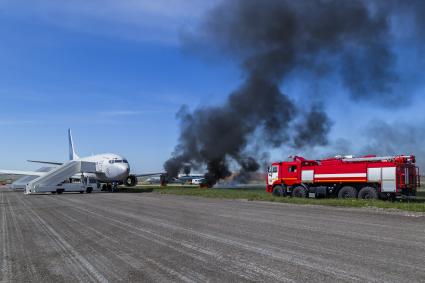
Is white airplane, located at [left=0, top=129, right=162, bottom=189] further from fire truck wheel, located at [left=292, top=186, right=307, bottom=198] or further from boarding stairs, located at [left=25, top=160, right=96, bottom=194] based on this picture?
fire truck wheel, located at [left=292, top=186, right=307, bottom=198]

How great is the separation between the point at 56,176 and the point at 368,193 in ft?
105

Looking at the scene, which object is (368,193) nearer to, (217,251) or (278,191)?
(278,191)

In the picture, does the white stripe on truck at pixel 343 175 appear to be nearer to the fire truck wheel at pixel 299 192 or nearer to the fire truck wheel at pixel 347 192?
the fire truck wheel at pixel 347 192

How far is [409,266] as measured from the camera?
7.34 m

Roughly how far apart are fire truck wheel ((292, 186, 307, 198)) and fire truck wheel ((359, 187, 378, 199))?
13.4 feet

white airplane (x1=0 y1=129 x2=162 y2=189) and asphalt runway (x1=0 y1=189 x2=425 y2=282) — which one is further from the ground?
white airplane (x1=0 y1=129 x2=162 y2=189)

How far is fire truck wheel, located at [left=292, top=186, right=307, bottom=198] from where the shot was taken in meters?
29.2

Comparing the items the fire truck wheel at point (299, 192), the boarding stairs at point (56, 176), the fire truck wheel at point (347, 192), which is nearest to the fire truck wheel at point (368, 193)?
the fire truck wheel at point (347, 192)

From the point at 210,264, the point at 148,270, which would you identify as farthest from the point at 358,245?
the point at 148,270

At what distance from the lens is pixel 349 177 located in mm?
26781

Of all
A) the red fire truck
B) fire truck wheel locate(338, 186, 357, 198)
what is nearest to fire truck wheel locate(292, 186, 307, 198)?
the red fire truck

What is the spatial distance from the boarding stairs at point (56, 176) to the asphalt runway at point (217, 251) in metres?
30.0

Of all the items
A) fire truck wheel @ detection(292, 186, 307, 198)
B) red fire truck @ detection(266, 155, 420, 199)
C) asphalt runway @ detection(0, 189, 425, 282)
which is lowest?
asphalt runway @ detection(0, 189, 425, 282)

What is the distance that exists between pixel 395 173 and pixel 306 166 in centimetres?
632
